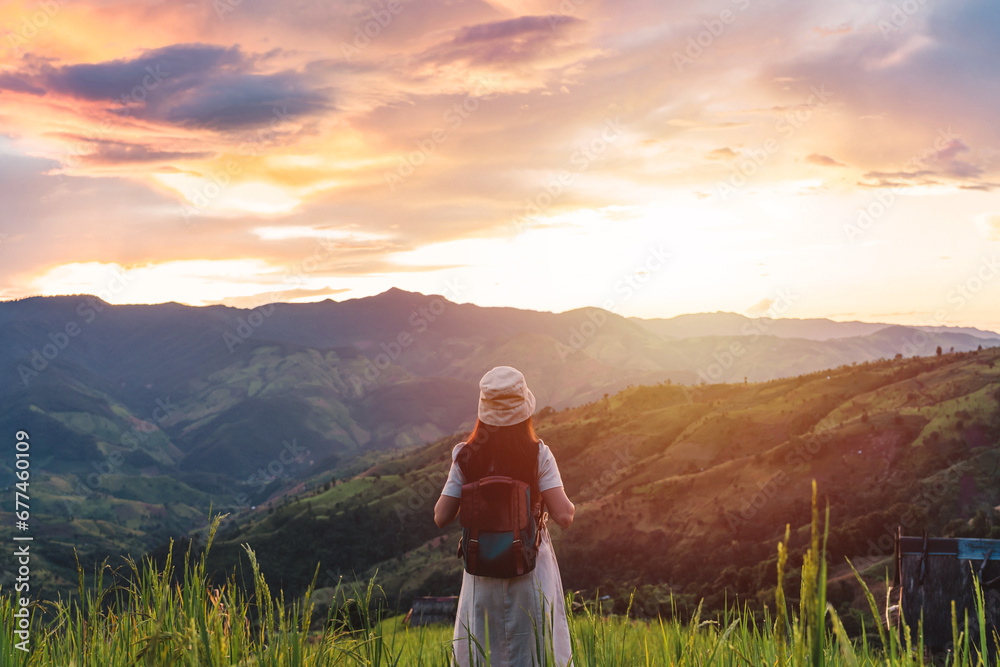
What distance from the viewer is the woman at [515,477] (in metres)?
4.63

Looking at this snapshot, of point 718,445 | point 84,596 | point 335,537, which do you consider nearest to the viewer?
point 84,596

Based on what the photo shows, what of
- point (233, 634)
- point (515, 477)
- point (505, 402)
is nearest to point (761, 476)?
point (515, 477)

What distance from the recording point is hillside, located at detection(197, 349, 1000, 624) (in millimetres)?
28109

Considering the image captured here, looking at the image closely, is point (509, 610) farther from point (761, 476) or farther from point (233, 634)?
point (761, 476)

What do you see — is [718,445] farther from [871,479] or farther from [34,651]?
[34,651]

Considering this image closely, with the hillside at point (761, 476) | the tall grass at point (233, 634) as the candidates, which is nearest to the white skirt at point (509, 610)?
the tall grass at point (233, 634)

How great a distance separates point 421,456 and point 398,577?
91300mm

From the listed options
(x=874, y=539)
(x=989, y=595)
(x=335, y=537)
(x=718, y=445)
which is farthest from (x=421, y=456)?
(x=989, y=595)

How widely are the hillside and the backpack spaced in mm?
8395

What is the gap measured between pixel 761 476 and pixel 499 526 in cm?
4072

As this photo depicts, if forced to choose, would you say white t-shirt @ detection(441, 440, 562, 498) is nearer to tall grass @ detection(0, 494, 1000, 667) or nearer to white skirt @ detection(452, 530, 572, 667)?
white skirt @ detection(452, 530, 572, 667)

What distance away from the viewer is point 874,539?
80.6ft

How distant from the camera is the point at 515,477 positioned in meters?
4.71

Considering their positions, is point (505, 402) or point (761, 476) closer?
point (505, 402)
